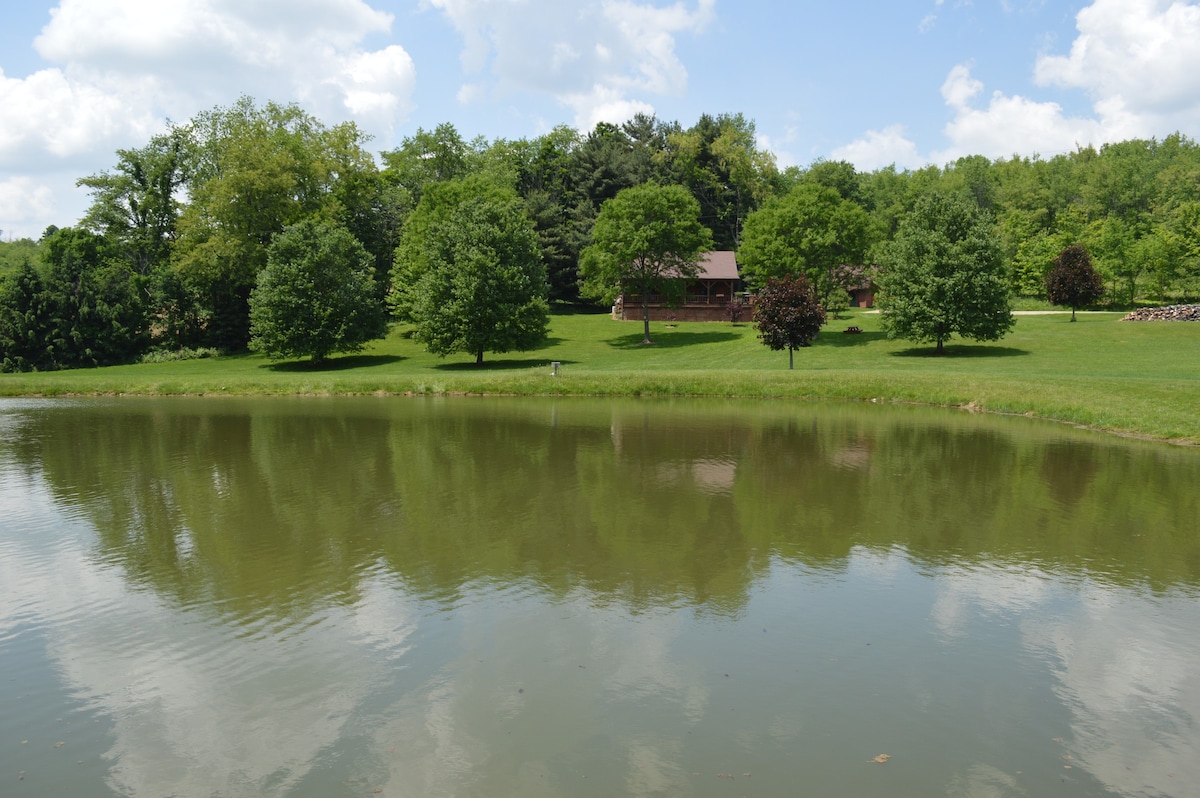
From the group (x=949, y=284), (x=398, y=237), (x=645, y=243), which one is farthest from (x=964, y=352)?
(x=398, y=237)

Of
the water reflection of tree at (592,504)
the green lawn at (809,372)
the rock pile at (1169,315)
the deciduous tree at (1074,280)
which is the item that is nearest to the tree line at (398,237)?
the green lawn at (809,372)

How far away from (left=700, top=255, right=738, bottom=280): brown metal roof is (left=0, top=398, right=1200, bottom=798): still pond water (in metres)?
56.0

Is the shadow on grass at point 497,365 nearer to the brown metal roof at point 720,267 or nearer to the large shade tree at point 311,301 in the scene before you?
the large shade tree at point 311,301

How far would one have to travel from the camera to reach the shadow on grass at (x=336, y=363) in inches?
2190

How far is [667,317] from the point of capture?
74750 mm

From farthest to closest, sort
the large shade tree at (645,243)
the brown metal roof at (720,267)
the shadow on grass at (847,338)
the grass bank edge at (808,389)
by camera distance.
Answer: the brown metal roof at (720,267), the large shade tree at (645,243), the shadow on grass at (847,338), the grass bank edge at (808,389)

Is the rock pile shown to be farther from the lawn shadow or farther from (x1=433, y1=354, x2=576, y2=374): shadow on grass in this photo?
(x1=433, y1=354, x2=576, y2=374): shadow on grass

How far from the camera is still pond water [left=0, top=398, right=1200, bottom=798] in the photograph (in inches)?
262

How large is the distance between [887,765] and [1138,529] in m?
10.3

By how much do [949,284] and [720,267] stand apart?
28.2 metres

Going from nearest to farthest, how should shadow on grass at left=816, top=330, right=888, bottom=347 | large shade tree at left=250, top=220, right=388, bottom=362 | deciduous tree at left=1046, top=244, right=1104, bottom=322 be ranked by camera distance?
large shade tree at left=250, top=220, right=388, bottom=362 → deciduous tree at left=1046, top=244, right=1104, bottom=322 → shadow on grass at left=816, top=330, right=888, bottom=347

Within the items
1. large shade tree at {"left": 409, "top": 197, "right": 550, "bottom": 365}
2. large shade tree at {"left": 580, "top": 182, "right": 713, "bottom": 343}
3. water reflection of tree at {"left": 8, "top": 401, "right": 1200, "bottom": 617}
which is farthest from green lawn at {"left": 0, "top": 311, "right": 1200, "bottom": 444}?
water reflection of tree at {"left": 8, "top": 401, "right": 1200, "bottom": 617}

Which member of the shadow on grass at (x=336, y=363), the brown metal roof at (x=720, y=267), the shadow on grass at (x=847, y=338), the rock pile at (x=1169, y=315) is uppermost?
the brown metal roof at (x=720, y=267)

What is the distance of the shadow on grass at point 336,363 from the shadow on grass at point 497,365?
5.46 m
